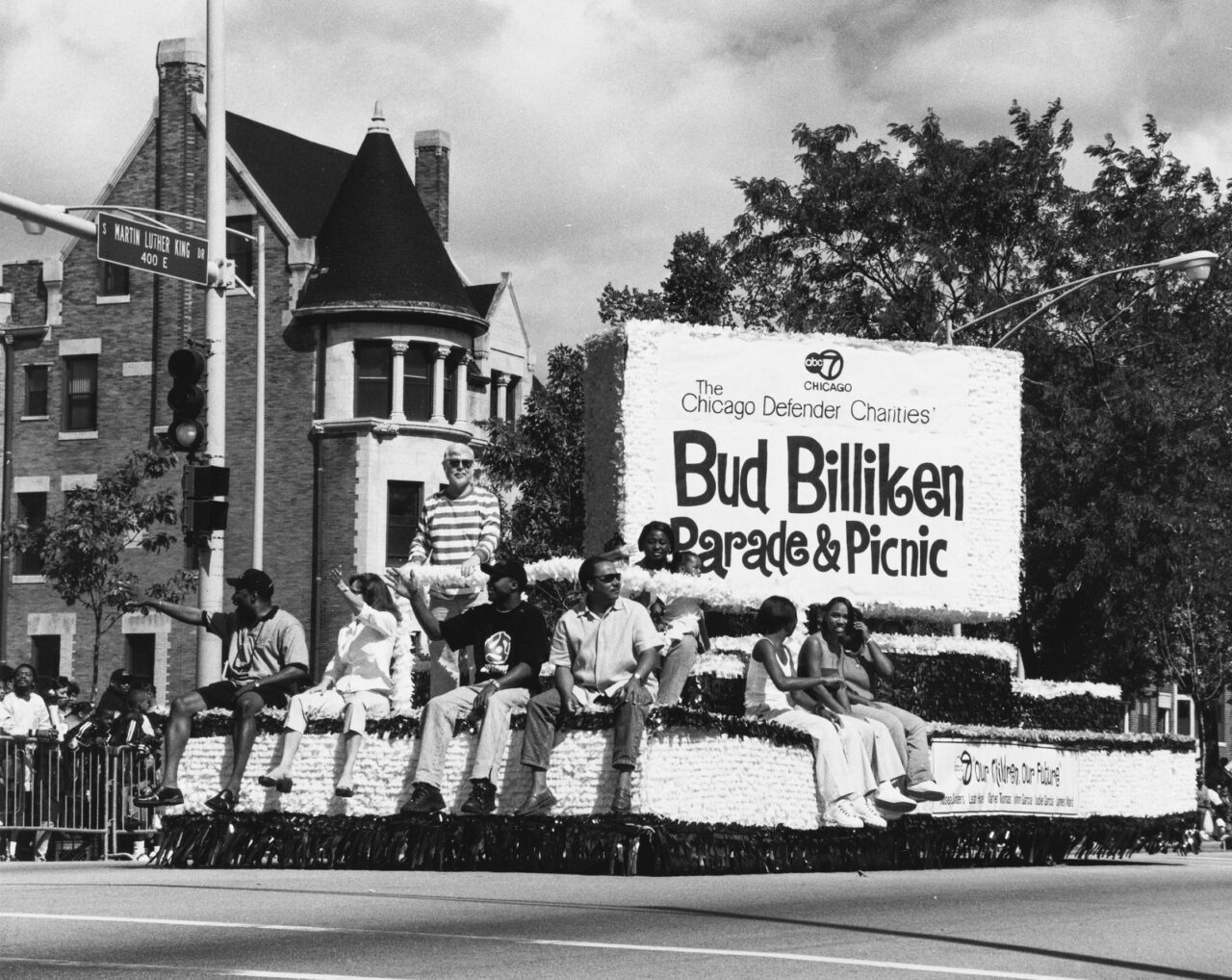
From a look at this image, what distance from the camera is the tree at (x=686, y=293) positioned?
40.9 metres

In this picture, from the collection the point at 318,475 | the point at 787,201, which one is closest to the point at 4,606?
the point at 318,475

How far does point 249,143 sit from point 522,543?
16.4 meters

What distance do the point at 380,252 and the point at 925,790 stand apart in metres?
34.1

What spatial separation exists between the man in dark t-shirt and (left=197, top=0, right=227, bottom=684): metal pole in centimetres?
344

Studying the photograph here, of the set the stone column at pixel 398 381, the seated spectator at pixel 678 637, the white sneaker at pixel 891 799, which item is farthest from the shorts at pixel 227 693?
the stone column at pixel 398 381

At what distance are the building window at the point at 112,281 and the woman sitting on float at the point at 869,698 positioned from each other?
37.1 metres

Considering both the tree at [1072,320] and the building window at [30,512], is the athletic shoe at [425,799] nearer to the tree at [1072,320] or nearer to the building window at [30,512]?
the tree at [1072,320]

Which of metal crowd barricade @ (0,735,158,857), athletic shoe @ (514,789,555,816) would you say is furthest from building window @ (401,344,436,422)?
athletic shoe @ (514,789,555,816)

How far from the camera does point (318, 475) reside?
47406 mm

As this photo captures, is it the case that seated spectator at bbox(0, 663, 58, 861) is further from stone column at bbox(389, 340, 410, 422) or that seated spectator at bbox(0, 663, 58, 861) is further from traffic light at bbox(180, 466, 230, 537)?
stone column at bbox(389, 340, 410, 422)

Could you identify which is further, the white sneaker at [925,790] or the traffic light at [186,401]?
the traffic light at [186,401]

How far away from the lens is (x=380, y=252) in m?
48.3

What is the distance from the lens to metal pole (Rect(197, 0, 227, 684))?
17.5 m

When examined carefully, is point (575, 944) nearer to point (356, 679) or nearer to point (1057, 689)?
point (356, 679)
